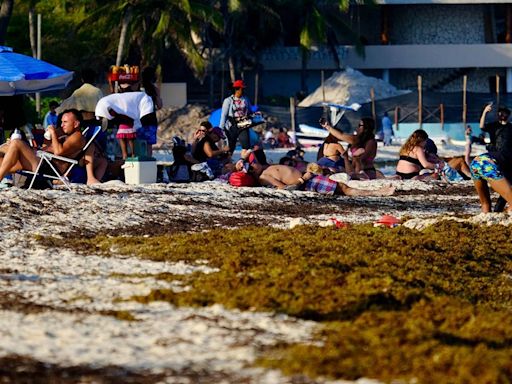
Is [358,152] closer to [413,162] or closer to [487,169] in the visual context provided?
[413,162]

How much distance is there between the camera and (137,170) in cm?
A: 1491

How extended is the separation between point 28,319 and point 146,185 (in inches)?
315

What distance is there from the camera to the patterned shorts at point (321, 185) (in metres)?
14.8

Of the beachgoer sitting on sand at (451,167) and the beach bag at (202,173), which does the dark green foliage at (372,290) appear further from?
the beachgoer sitting on sand at (451,167)

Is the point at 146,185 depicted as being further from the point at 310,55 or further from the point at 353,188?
the point at 310,55

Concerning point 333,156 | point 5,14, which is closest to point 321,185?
point 333,156

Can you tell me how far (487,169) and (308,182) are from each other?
3.72m

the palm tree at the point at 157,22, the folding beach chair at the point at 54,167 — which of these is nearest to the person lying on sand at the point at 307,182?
the folding beach chair at the point at 54,167

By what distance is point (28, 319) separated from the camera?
254 inches

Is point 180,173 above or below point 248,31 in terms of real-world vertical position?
below

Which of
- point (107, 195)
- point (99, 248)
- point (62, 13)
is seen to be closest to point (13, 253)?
point (99, 248)

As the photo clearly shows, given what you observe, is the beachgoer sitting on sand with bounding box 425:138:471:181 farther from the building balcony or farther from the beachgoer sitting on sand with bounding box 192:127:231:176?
the building balcony

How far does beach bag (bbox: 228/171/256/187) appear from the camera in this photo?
15.1 m

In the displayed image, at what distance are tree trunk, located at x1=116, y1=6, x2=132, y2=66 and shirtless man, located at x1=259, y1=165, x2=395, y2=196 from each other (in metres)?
26.3
